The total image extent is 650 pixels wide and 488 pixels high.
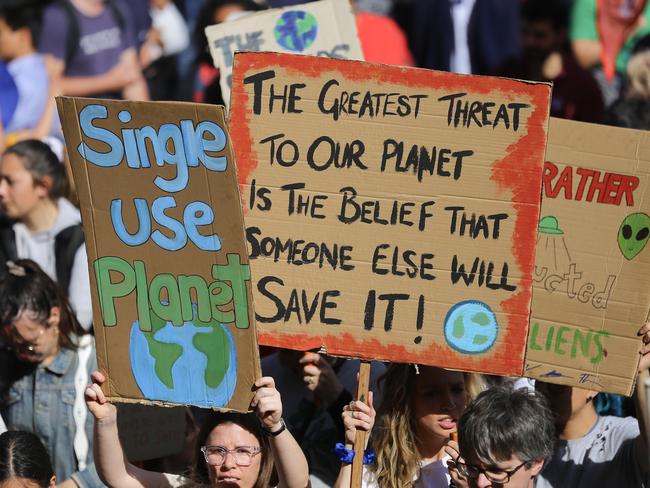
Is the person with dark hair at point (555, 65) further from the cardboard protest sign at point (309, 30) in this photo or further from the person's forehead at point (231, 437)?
the person's forehead at point (231, 437)

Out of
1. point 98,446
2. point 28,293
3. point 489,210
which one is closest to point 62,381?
point 28,293

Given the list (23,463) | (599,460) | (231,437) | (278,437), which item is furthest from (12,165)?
A: (599,460)

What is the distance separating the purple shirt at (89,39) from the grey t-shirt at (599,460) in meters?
4.72

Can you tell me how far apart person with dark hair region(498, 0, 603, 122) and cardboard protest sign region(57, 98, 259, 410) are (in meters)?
4.30

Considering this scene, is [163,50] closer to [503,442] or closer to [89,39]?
[89,39]

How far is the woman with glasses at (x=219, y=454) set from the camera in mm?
3963

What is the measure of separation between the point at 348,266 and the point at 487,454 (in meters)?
0.76

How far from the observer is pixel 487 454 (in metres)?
3.78

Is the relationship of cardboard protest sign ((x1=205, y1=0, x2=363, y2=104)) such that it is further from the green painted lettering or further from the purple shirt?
the purple shirt

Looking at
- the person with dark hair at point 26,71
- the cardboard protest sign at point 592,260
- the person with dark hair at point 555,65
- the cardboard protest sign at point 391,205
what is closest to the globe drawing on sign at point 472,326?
the cardboard protest sign at point 391,205

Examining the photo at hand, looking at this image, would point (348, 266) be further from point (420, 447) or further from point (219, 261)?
point (420, 447)

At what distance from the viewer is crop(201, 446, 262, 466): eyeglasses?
419cm

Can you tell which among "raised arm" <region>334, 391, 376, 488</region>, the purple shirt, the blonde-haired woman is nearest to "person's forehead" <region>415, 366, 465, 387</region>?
the blonde-haired woman

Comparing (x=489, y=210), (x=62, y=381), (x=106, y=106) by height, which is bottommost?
(x=62, y=381)
